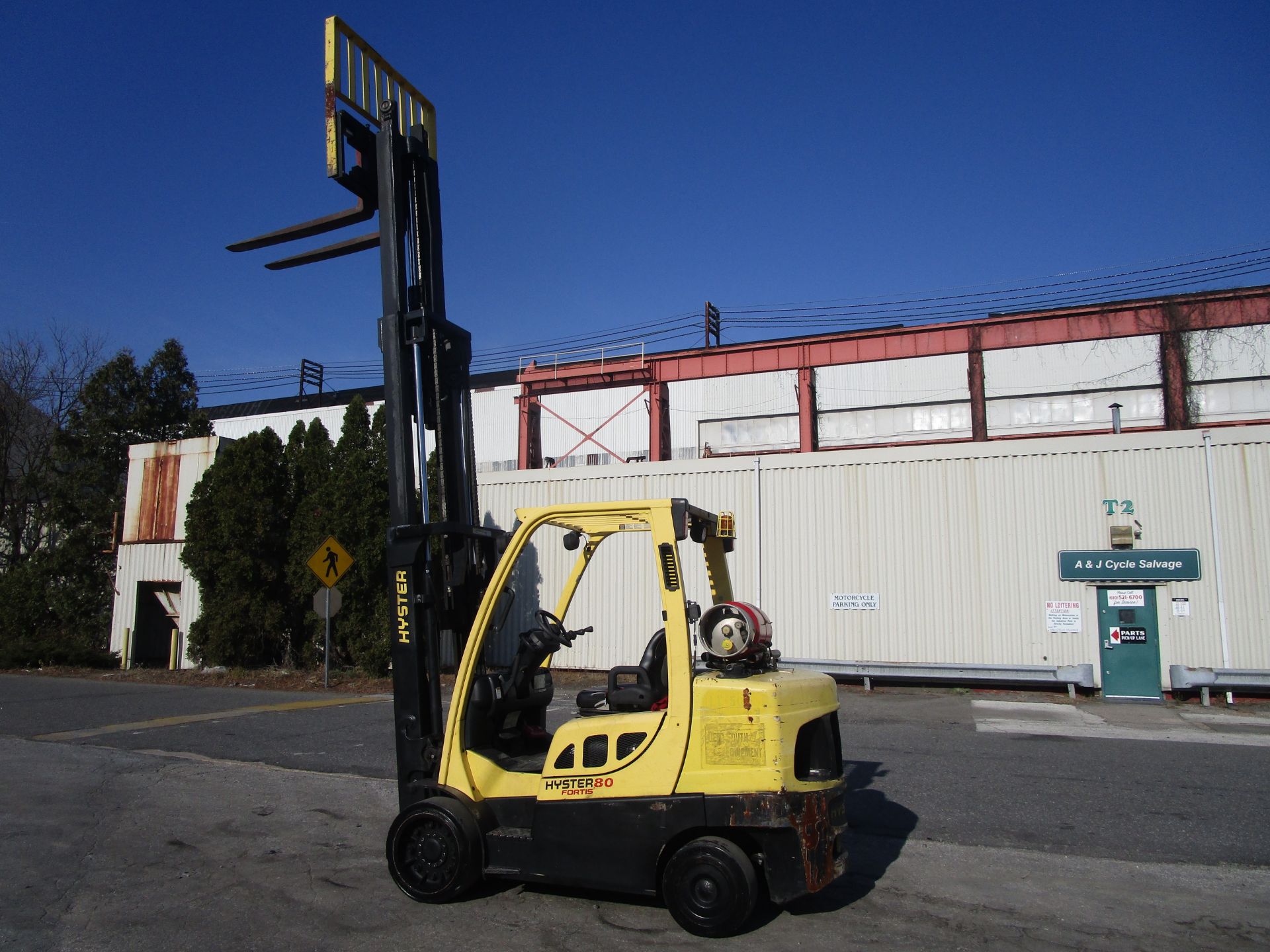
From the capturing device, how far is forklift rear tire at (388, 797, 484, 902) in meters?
5.16

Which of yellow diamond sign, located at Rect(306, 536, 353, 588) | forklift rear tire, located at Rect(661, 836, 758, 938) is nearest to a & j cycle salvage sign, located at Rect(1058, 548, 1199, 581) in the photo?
yellow diamond sign, located at Rect(306, 536, 353, 588)

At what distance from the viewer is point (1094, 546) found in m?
16.9

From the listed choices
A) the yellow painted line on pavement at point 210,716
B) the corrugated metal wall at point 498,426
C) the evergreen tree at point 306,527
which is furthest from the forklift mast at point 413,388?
the corrugated metal wall at point 498,426

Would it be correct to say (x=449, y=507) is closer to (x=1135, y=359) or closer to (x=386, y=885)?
(x=386, y=885)

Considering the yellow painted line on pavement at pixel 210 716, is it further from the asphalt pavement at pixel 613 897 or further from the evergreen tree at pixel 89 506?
the evergreen tree at pixel 89 506

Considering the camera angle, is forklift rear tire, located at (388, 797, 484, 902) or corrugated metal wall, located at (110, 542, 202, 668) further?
corrugated metal wall, located at (110, 542, 202, 668)

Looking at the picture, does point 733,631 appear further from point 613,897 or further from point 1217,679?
point 1217,679

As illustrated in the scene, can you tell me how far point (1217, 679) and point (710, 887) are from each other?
14.6 meters

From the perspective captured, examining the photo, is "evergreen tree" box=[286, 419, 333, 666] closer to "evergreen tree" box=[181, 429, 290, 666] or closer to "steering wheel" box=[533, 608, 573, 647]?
"evergreen tree" box=[181, 429, 290, 666]

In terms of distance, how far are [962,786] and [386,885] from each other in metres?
5.81

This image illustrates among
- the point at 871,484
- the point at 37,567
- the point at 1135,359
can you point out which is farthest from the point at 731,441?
the point at 37,567

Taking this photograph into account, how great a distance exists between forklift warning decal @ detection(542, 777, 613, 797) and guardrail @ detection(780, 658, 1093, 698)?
13.6 metres

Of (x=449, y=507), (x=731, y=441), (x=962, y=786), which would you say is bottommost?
(x=962, y=786)

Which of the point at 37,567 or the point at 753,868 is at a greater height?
the point at 37,567
